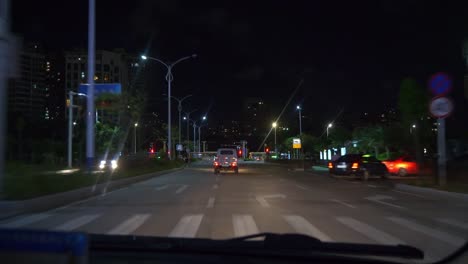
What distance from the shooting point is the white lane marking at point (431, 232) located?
34.2ft

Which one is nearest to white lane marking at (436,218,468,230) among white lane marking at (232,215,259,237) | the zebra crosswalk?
the zebra crosswalk

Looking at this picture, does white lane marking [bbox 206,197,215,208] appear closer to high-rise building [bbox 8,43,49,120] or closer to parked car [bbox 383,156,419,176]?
parked car [bbox 383,156,419,176]

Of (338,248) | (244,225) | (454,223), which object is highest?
(338,248)

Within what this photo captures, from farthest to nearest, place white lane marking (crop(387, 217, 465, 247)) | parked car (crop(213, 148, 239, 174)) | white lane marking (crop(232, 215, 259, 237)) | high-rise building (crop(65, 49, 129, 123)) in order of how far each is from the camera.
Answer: high-rise building (crop(65, 49, 129, 123))
parked car (crop(213, 148, 239, 174))
white lane marking (crop(232, 215, 259, 237))
white lane marking (crop(387, 217, 465, 247))

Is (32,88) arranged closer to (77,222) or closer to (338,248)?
(77,222)

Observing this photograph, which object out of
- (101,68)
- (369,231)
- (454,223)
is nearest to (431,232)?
(369,231)

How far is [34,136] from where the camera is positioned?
96.3m

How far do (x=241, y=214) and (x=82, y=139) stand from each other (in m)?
55.6

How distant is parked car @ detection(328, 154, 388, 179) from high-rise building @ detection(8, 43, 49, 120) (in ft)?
→ 255

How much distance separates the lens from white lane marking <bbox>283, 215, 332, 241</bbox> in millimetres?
11048

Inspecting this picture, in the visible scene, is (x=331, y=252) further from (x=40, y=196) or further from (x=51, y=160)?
(x=51, y=160)

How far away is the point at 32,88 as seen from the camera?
110688 millimetres

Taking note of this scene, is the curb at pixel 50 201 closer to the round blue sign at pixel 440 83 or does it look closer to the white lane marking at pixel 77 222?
the white lane marking at pixel 77 222

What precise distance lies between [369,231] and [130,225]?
5.36 metres
